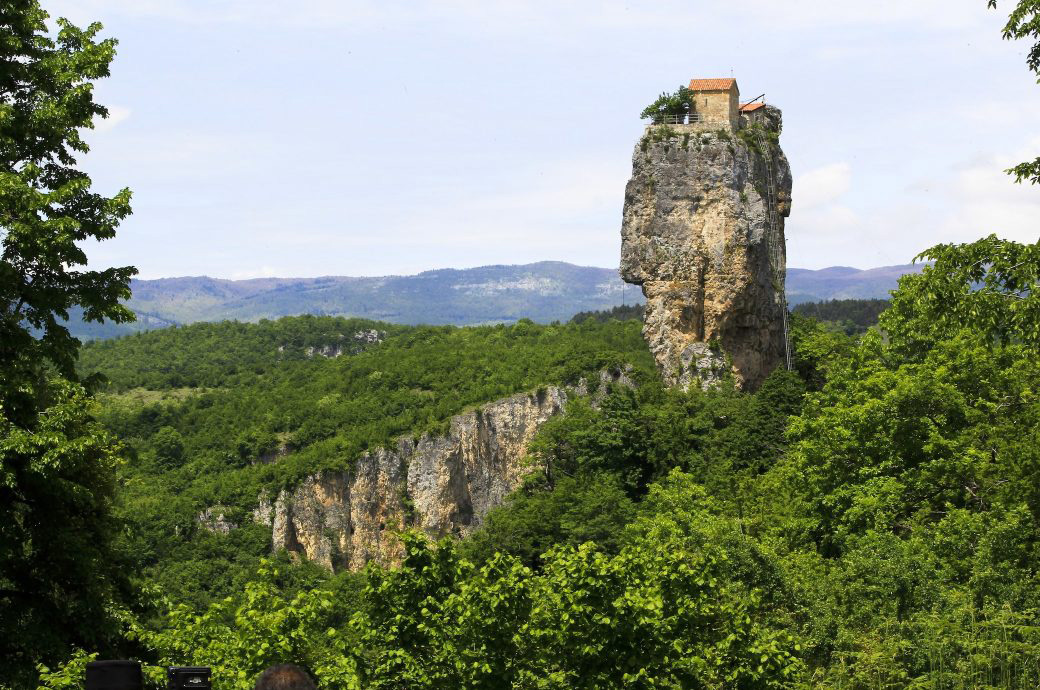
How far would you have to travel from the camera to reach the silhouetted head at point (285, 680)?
7.87 m

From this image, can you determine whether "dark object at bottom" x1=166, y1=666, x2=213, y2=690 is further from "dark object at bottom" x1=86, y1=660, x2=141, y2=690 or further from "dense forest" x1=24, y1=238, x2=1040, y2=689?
"dense forest" x1=24, y1=238, x2=1040, y2=689

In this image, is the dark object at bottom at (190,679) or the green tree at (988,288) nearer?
the dark object at bottom at (190,679)

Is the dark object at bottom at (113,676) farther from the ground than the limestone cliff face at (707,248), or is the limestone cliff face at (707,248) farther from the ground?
the limestone cliff face at (707,248)

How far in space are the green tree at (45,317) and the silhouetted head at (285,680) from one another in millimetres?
12259

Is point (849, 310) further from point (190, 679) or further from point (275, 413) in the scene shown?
point (190, 679)

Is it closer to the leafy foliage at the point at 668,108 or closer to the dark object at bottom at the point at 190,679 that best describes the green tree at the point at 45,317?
the dark object at bottom at the point at 190,679

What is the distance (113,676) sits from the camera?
892cm

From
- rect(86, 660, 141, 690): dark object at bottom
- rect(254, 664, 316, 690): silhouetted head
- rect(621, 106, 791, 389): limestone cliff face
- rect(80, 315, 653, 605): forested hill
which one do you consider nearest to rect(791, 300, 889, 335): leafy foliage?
rect(80, 315, 653, 605): forested hill

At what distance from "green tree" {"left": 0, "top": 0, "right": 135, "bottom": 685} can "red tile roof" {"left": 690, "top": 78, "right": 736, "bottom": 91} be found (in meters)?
37.8

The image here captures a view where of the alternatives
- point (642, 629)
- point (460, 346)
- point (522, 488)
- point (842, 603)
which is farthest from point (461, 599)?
point (460, 346)

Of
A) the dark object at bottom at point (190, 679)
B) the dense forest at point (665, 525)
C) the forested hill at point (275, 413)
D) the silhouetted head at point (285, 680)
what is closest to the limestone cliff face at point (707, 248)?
the dense forest at point (665, 525)

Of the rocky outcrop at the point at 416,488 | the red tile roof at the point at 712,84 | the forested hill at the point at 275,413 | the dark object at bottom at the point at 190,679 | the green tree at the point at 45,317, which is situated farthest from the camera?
the rocky outcrop at the point at 416,488

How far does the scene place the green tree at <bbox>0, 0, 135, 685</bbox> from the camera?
19.4m

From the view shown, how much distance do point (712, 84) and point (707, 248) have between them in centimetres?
712
